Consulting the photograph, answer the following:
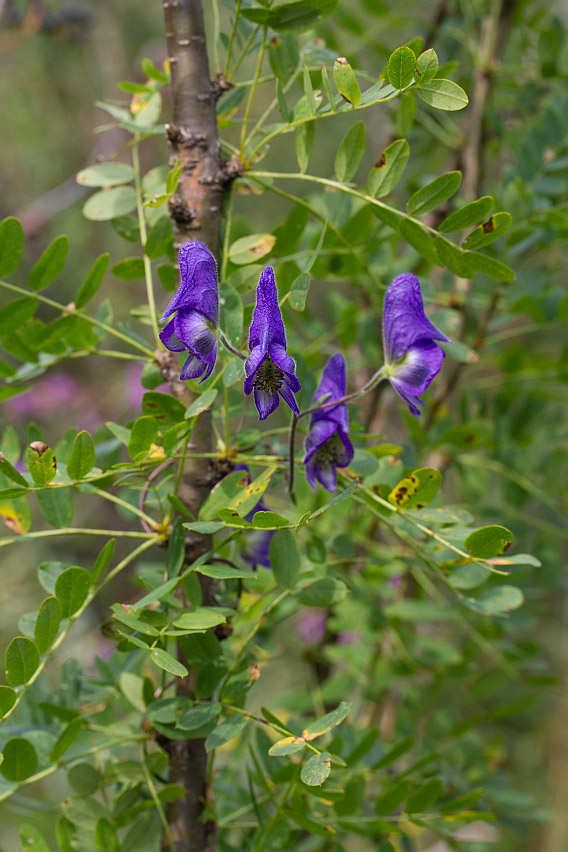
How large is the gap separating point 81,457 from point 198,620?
Answer: 0.12 meters

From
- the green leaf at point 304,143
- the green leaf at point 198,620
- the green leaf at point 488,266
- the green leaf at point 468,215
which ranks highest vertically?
the green leaf at point 304,143

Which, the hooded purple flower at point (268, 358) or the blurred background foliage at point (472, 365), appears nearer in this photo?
the hooded purple flower at point (268, 358)

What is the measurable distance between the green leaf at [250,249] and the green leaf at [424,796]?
405 mm

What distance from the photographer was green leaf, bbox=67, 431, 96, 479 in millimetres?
436

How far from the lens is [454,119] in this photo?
0.95 metres

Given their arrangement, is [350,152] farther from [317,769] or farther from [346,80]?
[317,769]

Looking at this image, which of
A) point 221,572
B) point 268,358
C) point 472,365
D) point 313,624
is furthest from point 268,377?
point 313,624

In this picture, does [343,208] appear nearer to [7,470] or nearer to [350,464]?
[350,464]

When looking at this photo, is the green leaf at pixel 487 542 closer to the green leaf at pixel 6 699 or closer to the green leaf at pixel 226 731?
the green leaf at pixel 226 731

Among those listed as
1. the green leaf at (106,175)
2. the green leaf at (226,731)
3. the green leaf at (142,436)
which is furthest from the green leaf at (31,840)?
the green leaf at (106,175)

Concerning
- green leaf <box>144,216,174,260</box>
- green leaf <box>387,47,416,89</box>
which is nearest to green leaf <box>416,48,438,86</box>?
green leaf <box>387,47,416,89</box>

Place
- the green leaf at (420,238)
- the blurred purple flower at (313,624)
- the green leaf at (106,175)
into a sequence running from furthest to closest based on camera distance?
the blurred purple flower at (313,624), the green leaf at (106,175), the green leaf at (420,238)

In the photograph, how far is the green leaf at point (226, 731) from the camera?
440 mm

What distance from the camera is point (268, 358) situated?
0.39 metres
